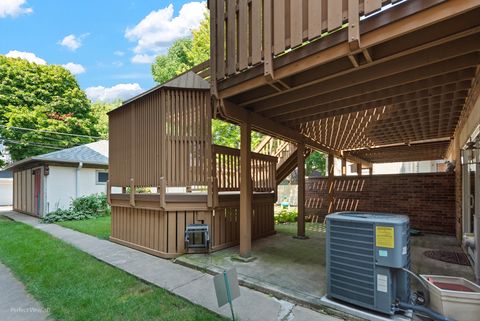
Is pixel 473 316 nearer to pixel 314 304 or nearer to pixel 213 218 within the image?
pixel 314 304

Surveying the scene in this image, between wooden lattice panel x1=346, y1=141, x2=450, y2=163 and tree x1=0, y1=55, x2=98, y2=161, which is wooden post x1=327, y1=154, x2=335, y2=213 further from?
tree x1=0, y1=55, x2=98, y2=161

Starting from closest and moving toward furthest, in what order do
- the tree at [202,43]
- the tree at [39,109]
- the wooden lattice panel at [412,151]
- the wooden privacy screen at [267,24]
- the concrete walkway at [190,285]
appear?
1. the wooden privacy screen at [267,24]
2. the concrete walkway at [190,285]
3. the wooden lattice panel at [412,151]
4. the tree at [202,43]
5. the tree at [39,109]

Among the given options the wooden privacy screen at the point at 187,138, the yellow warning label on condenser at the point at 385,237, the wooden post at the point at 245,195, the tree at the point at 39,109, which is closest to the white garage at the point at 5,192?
the tree at the point at 39,109

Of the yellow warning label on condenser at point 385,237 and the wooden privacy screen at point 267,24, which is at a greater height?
the wooden privacy screen at point 267,24

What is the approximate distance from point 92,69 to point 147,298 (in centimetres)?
5045

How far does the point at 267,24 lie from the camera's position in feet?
11.5

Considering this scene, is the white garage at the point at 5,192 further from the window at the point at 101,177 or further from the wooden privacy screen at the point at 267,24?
the wooden privacy screen at the point at 267,24

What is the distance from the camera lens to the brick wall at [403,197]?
7836 millimetres

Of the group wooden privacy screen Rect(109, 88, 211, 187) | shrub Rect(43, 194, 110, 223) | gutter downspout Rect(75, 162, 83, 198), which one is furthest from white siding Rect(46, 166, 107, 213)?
wooden privacy screen Rect(109, 88, 211, 187)

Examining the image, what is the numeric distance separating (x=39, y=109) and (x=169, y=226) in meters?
19.5

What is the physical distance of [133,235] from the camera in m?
6.16

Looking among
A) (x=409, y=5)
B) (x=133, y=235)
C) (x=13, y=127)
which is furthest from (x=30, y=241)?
(x=13, y=127)

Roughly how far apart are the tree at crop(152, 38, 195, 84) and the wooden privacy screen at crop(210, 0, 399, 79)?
17.7 m

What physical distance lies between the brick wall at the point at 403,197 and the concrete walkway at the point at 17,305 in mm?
8843
